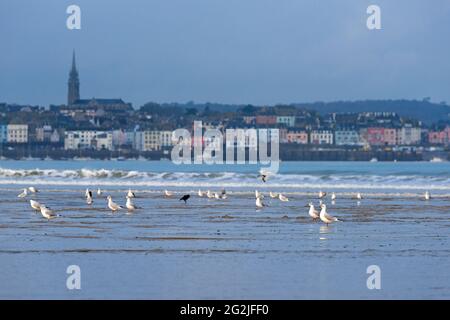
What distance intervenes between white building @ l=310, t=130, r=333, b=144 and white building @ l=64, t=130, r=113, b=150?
2498 cm

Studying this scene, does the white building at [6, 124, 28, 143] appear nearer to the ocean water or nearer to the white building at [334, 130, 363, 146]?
the white building at [334, 130, 363, 146]

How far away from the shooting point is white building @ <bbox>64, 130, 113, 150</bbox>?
164 meters

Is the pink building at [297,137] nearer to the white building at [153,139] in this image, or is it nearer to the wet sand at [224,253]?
the white building at [153,139]

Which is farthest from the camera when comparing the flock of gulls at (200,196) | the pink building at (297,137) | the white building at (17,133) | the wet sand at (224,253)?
the white building at (17,133)

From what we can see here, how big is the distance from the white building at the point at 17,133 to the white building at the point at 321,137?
35476 millimetres

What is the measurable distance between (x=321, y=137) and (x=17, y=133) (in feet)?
127

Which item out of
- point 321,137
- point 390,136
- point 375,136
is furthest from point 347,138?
point 390,136

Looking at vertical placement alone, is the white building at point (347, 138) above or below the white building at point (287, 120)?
below

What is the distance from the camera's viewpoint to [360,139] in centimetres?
17575

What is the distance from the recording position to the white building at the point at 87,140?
16375cm

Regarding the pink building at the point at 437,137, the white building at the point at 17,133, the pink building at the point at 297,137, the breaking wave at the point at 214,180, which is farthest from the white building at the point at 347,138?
the breaking wave at the point at 214,180

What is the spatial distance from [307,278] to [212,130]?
142333 mm

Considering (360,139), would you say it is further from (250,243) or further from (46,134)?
(250,243)

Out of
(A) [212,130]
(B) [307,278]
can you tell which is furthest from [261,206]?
(A) [212,130]
